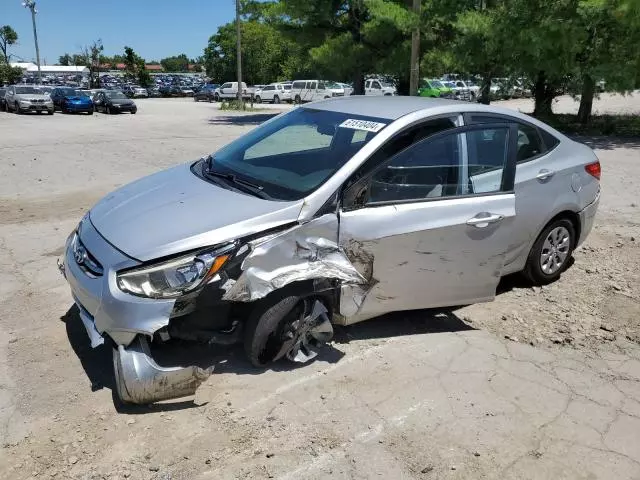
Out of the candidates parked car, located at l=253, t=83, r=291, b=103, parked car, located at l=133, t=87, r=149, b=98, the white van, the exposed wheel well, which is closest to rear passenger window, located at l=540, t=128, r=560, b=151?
the exposed wheel well

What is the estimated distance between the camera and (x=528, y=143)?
4703 millimetres

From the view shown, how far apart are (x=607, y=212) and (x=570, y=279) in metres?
3.20

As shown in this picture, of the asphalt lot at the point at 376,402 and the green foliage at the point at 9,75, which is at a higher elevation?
the green foliage at the point at 9,75

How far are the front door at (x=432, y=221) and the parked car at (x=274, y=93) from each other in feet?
135

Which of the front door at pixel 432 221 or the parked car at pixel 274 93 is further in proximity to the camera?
the parked car at pixel 274 93

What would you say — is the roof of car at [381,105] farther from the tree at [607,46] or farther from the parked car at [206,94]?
the parked car at [206,94]

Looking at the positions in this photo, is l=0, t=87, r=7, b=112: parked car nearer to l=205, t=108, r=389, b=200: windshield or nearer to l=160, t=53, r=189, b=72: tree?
l=205, t=108, r=389, b=200: windshield

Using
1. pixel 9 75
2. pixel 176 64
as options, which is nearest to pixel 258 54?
pixel 9 75

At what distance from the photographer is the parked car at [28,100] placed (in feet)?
99.6

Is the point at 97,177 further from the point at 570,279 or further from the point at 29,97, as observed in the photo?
the point at 29,97

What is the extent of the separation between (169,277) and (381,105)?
219 cm

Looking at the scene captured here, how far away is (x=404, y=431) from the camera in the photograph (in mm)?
3104

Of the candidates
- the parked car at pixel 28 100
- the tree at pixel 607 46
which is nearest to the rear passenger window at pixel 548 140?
the tree at pixel 607 46

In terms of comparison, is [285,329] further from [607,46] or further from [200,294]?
[607,46]
